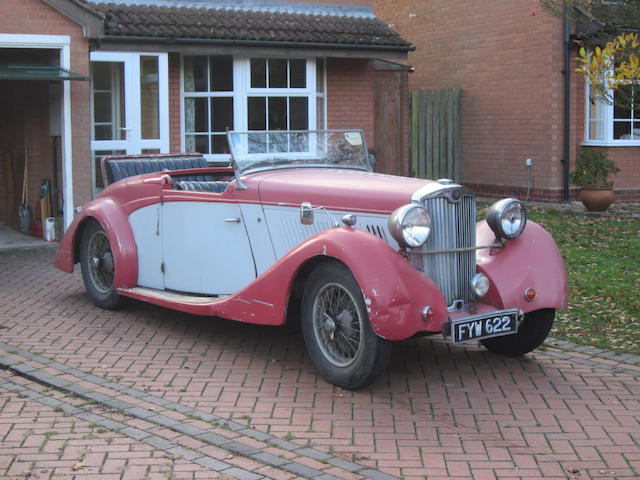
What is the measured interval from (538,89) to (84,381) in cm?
1315

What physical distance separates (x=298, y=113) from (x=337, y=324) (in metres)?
10.1

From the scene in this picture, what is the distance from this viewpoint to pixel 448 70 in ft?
65.2

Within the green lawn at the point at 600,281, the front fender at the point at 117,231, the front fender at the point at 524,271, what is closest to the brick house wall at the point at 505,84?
the green lawn at the point at 600,281

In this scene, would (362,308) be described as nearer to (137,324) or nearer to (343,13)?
(137,324)

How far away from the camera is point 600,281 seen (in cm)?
945

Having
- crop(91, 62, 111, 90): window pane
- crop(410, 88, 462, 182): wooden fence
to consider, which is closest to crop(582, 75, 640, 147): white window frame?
crop(410, 88, 462, 182): wooden fence

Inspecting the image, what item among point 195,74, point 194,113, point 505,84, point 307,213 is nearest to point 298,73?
point 195,74

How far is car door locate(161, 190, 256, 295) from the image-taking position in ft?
23.1

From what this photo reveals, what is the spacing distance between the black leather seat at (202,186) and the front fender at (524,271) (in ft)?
7.78

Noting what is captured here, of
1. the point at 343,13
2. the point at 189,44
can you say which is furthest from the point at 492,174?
the point at 189,44

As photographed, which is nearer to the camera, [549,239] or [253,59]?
[549,239]

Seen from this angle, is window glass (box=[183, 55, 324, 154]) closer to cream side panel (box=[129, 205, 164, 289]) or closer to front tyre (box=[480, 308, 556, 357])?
cream side panel (box=[129, 205, 164, 289])

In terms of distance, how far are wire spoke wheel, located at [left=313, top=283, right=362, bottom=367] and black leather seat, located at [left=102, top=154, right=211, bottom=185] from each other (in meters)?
3.44

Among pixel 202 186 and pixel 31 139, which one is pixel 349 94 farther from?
pixel 202 186
